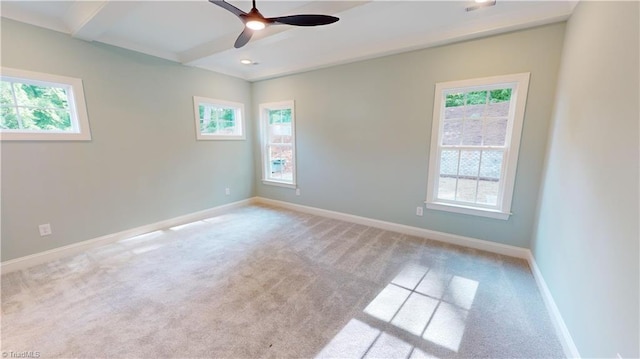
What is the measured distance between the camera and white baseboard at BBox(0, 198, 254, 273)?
2538mm

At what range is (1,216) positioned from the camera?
2.44m

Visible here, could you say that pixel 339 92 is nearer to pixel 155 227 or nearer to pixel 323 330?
pixel 323 330

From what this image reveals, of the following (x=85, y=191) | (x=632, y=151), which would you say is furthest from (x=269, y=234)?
(x=632, y=151)

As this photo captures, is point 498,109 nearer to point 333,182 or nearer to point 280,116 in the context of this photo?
point 333,182

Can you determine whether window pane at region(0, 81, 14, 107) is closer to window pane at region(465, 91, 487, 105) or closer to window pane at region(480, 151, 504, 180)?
window pane at region(465, 91, 487, 105)

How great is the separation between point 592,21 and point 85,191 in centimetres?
514

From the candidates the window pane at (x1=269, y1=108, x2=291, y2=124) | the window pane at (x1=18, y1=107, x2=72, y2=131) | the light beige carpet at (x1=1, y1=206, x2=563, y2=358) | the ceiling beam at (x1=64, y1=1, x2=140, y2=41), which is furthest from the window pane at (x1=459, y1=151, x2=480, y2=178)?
the window pane at (x1=18, y1=107, x2=72, y2=131)

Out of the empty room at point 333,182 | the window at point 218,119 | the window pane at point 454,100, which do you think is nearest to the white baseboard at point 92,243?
the empty room at point 333,182

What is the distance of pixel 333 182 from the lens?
4.08 metres

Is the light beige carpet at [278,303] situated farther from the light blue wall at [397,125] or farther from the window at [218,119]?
the window at [218,119]

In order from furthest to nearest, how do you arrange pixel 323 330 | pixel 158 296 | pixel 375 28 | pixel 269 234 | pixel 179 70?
pixel 179 70, pixel 269 234, pixel 375 28, pixel 158 296, pixel 323 330

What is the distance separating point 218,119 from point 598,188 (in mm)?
4745

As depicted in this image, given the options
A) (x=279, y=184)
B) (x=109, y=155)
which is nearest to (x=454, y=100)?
(x=279, y=184)

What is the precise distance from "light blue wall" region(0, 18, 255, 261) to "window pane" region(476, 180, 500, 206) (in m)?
4.11
